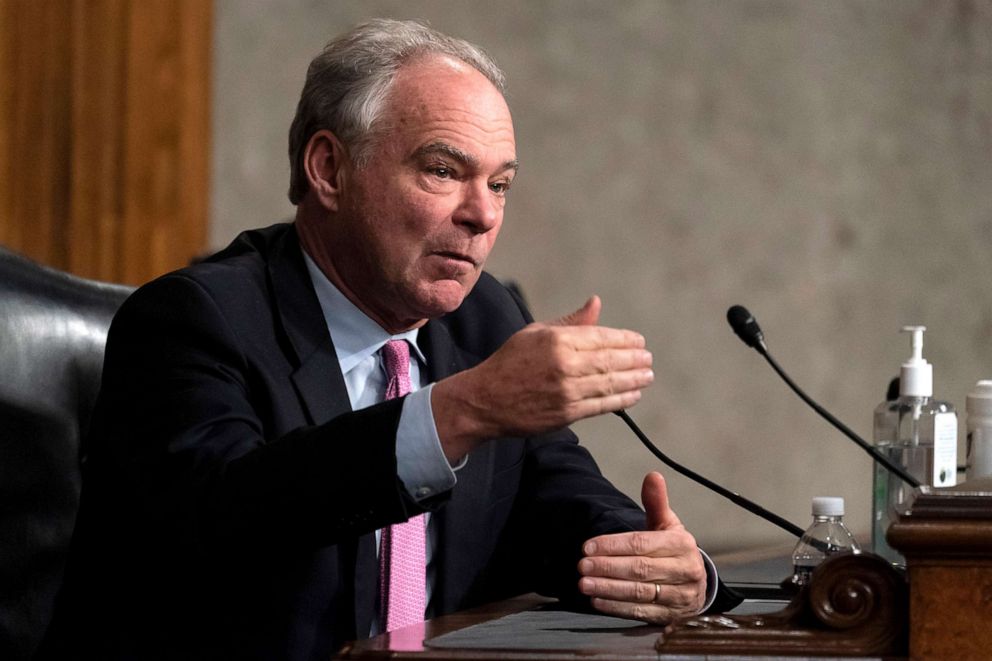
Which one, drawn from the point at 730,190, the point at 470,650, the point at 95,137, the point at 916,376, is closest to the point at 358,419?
the point at 470,650

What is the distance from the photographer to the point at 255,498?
4.18 feet

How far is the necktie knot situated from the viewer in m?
Result: 1.68

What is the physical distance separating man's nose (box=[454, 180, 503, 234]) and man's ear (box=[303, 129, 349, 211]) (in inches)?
6.8

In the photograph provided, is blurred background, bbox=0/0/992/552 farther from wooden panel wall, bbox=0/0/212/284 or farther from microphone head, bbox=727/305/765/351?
microphone head, bbox=727/305/765/351

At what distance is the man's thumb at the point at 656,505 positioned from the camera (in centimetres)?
150

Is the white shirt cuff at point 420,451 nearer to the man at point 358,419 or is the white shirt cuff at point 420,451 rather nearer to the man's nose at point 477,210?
the man at point 358,419

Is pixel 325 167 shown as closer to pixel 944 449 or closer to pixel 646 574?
pixel 646 574

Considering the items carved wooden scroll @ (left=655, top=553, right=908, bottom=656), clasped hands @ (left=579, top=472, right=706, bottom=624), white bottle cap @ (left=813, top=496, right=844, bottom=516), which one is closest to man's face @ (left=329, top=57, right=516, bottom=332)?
clasped hands @ (left=579, top=472, right=706, bottom=624)

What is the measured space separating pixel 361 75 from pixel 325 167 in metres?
0.13

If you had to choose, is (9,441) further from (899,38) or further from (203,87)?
(899,38)

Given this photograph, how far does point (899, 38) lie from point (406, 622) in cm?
275

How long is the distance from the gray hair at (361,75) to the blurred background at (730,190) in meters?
1.98

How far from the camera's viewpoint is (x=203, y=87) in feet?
12.3

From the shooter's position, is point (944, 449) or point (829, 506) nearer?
point (829, 506)
